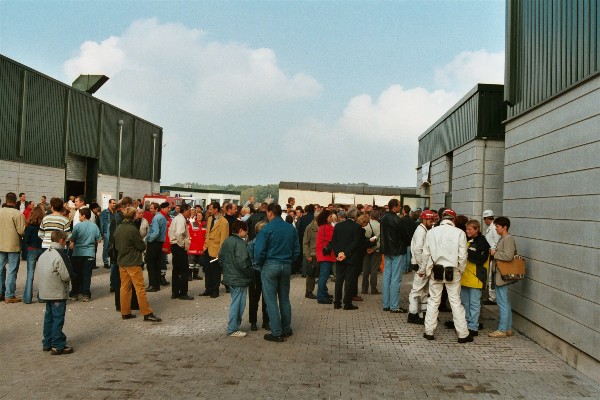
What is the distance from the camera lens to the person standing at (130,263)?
9.55 m

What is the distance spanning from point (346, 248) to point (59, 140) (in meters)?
25.1

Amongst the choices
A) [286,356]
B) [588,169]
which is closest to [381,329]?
[286,356]

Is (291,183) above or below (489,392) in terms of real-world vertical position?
above

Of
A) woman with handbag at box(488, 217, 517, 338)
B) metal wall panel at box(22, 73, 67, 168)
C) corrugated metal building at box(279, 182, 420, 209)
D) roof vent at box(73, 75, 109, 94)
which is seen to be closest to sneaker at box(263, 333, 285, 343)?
woman with handbag at box(488, 217, 517, 338)

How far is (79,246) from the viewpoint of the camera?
11453 mm

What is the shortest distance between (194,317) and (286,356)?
9.80ft

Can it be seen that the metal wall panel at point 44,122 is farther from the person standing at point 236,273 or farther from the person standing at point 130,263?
the person standing at point 236,273

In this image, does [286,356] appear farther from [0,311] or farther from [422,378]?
[0,311]

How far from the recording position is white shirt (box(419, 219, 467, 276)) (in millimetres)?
8664

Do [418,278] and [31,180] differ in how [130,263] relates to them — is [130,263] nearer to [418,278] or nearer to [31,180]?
[418,278]

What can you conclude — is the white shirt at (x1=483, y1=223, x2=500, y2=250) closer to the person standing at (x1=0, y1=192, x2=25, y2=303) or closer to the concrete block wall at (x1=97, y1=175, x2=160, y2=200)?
the person standing at (x1=0, y1=192, x2=25, y2=303)

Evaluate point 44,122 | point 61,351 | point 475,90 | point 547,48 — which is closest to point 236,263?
point 61,351

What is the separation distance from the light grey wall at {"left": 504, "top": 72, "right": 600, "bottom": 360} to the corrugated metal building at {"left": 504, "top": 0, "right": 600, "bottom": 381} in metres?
0.01

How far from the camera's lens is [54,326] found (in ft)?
24.3
